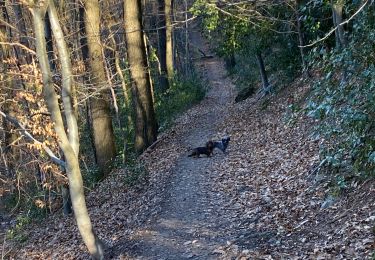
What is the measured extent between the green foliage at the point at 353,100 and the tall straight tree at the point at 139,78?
846 cm

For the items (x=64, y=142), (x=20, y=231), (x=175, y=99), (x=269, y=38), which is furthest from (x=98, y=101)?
(x=175, y=99)

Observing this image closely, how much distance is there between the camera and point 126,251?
7965 millimetres

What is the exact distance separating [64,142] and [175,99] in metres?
16.8

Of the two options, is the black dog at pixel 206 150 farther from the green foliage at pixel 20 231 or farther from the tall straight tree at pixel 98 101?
the green foliage at pixel 20 231

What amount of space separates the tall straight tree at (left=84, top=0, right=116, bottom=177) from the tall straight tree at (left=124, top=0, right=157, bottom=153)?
1132 millimetres

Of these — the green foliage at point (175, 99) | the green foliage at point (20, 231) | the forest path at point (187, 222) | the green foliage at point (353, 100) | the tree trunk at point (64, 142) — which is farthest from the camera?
the green foliage at point (175, 99)

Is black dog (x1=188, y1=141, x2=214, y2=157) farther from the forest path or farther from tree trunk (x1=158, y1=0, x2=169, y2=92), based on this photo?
tree trunk (x1=158, y1=0, x2=169, y2=92)

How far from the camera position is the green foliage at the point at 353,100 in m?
6.25

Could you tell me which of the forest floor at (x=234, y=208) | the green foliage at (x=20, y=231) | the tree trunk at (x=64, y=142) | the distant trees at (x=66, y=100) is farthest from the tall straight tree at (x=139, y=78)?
the tree trunk at (x=64, y=142)

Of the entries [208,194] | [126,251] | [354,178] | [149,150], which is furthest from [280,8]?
[126,251]

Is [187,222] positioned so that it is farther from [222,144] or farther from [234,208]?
[222,144]

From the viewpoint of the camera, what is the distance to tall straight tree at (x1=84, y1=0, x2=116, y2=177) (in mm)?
13359

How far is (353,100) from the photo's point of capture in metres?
6.46

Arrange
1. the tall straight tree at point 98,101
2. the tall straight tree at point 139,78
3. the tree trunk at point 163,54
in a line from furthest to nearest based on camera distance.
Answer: the tree trunk at point 163,54, the tall straight tree at point 139,78, the tall straight tree at point 98,101
